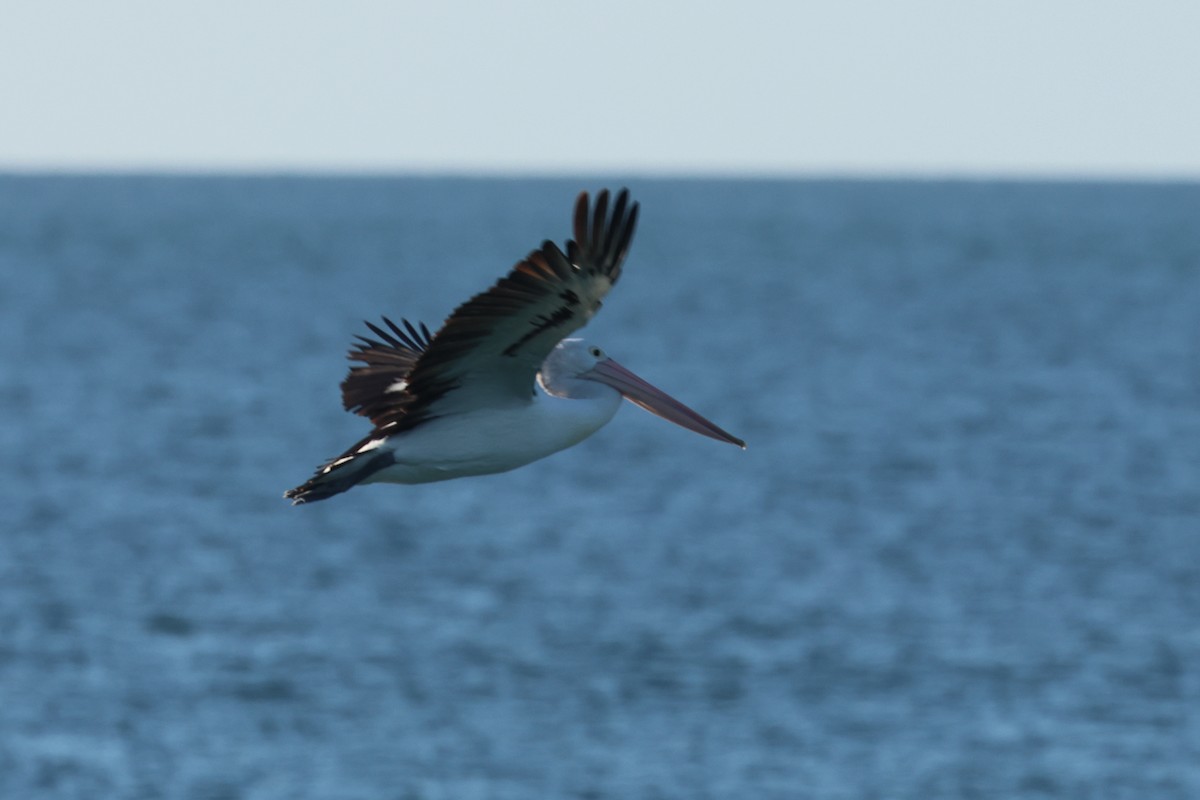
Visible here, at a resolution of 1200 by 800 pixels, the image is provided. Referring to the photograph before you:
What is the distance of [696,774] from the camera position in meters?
25.7

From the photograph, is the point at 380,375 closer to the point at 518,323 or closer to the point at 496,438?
the point at 496,438

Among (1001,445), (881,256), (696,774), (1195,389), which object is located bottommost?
(696,774)

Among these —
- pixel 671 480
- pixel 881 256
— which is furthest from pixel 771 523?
pixel 881 256

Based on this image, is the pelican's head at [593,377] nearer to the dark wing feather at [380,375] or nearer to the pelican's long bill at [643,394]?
the pelican's long bill at [643,394]

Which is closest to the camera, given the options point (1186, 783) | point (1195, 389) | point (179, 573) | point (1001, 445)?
point (1186, 783)

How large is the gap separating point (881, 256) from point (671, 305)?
160 feet

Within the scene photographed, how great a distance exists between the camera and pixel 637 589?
114 feet

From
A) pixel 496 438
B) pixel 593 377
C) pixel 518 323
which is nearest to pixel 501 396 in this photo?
pixel 496 438

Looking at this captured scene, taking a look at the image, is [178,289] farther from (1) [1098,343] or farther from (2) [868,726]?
(2) [868,726]

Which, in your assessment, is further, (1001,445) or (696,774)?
(1001,445)

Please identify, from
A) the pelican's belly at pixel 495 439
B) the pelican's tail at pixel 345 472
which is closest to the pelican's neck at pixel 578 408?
the pelican's belly at pixel 495 439

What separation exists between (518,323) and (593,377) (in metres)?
1.03

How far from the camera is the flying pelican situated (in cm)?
1019

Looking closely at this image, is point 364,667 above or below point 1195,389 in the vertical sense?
below
